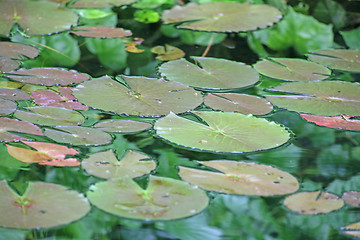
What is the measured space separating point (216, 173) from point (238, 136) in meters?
0.18

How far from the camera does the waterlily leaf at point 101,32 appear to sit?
2004 millimetres

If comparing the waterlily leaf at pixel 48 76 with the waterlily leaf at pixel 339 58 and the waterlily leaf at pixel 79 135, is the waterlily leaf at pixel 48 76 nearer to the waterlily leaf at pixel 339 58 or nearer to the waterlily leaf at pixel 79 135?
the waterlily leaf at pixel 79 135

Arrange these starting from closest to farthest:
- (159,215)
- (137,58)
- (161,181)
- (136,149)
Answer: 1. (159,215)
2. (161,181)
3. (136,149)
4. (137,58)

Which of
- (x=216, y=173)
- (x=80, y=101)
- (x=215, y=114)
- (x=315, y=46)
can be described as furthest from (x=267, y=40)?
(x=216, y=173)

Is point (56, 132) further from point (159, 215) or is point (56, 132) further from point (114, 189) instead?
point (159, 215)

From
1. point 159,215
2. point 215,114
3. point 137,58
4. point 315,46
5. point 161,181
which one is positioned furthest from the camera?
point 315,46

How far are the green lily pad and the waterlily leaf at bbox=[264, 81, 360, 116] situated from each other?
1.62 feet

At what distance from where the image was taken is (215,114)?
56.7 inches

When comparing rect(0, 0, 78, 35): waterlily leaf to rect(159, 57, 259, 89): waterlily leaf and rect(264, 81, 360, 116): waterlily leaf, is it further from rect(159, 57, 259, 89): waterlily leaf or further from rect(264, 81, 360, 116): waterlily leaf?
rect(264, 81, 360, 116): waterlily leaf

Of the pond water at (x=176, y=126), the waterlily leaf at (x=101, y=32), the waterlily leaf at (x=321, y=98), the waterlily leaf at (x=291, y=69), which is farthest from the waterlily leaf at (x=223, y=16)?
the waterlily leaf at (x=321, y=98)

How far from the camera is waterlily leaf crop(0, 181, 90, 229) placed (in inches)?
39.0

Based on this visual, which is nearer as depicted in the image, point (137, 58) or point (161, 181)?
point (161, 181)

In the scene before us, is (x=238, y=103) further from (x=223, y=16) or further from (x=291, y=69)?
(x=223, y=16)

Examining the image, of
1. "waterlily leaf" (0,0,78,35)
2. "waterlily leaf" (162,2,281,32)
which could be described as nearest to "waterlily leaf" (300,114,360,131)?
"waterlily leaf" (162,2,281,32)
